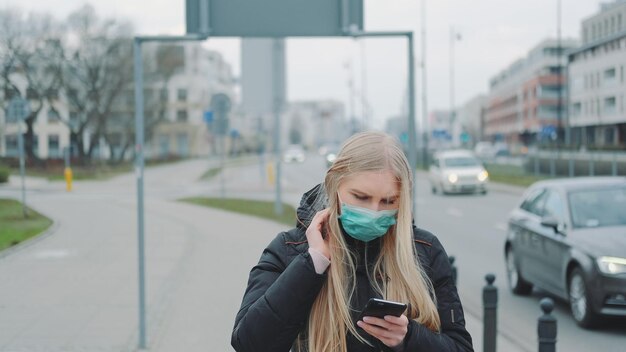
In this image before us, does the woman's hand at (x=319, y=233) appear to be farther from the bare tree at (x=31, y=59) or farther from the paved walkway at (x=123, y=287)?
the bare tree at (x=31, y=59)

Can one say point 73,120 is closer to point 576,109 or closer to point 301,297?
point 576,109

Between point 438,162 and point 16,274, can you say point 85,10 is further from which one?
point 16,274

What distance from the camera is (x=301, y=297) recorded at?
7.95 feet

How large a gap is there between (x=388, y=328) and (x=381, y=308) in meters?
0.09

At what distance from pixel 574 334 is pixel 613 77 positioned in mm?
8132

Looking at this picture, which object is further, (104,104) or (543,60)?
(543,60)

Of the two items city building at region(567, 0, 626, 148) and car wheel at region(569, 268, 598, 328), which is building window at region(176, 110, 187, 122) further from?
car wheel at region(569, 268, 598, 328)

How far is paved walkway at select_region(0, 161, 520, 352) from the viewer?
753cm

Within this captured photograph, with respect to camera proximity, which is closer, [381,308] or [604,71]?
[381,308]

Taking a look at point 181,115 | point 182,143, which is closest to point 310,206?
point 182,143

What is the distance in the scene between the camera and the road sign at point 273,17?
694 centimetres

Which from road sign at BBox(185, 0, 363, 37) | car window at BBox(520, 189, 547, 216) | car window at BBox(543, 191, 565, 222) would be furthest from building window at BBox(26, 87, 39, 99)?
road sign at BBox(185, 0, 363, 37)

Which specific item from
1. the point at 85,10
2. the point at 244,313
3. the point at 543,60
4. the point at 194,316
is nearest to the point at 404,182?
the point at 244,313

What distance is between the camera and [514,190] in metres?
35.5
